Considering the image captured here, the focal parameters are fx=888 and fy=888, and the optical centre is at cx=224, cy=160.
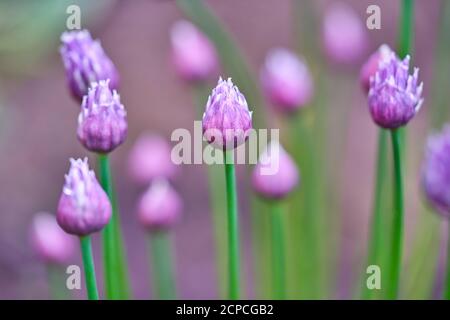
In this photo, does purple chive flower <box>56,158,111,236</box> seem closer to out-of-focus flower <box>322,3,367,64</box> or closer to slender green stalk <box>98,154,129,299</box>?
slender green stalk <box>98,154,129,299</box>

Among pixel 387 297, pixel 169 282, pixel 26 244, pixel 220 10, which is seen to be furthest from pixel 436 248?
pixel 220 10

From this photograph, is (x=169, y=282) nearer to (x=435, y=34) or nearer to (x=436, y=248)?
(x=436, y=248)

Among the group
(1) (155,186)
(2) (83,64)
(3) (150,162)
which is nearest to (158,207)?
(1) (155,186)

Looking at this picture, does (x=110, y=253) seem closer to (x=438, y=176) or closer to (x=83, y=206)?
(x=83, y=206)

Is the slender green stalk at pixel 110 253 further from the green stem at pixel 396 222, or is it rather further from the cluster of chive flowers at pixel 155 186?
the green stem at pixel 396 222

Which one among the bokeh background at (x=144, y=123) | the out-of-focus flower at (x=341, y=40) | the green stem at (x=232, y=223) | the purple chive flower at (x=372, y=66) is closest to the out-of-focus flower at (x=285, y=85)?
the out-of-focus flower at (x=341, y=40)

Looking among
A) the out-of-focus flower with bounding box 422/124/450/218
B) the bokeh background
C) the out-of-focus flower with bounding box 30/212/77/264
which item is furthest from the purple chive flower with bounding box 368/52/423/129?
the bokeh background
